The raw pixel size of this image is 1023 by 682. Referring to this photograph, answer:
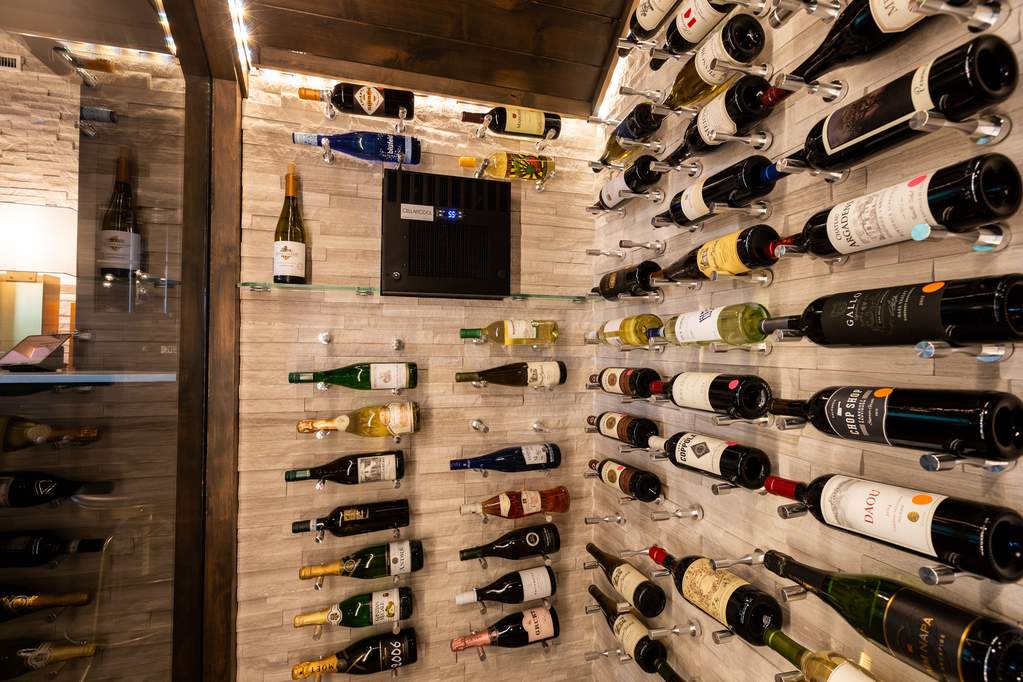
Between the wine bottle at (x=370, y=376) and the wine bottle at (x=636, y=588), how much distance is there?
90cm

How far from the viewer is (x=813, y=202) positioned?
906mm

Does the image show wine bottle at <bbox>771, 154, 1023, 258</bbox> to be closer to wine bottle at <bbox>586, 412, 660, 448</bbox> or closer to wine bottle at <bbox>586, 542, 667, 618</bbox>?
wine bottle at <bbox>586, 412, 660, 448</bbox>

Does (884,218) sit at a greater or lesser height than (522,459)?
greater

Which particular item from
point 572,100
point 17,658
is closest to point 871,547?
point 17,658

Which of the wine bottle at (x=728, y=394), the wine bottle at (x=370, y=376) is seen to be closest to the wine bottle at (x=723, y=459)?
the wine bottle at (x=728, y=394)

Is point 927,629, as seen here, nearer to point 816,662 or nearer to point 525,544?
point 816,662

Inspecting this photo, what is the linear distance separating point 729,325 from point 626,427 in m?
0.52

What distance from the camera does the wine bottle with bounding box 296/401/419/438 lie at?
146 cm

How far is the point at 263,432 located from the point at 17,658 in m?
0.81

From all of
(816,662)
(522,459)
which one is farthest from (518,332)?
(816,662)

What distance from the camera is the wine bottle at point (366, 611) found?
143 centimetres

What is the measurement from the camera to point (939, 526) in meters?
0.59

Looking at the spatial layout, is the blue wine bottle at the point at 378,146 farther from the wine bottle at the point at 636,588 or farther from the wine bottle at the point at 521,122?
the wine bottle at the point at 636,588

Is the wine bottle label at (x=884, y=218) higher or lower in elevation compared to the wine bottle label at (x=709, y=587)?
higher
